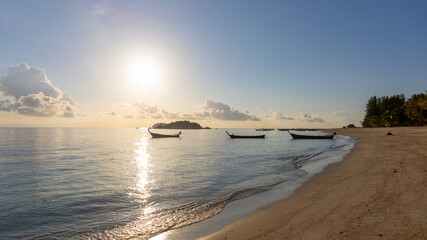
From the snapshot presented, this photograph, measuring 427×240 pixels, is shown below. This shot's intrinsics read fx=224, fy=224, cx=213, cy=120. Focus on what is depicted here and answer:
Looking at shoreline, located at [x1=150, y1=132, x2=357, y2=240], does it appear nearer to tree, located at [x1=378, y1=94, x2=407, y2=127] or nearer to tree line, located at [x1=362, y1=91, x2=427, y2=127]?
tree line, located at [x1=362, y1=91, x2=427, y2=127]

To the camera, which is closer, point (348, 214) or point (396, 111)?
point (348, 214)

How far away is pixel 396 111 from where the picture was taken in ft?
333

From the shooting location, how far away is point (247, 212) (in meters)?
9.33

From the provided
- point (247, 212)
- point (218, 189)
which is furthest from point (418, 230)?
point (218, 189)

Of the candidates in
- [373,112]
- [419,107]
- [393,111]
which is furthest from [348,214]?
[373,112]

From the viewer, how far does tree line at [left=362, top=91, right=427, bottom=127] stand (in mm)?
76188

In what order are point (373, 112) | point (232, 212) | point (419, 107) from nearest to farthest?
point (232, 212) < point (419, 107) < point (373, 112)

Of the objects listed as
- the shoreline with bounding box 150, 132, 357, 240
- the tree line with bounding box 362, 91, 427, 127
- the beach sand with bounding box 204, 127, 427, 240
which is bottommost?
the shoreline with bounding box 150, 132, 357, 240

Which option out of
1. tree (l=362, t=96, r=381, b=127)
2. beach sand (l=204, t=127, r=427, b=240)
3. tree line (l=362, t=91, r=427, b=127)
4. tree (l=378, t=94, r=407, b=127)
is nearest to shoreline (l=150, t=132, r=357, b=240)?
beach sand (l=204, t=127, r=427, b=240)

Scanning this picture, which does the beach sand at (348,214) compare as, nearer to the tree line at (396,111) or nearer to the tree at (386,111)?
the tree line at (396,111)

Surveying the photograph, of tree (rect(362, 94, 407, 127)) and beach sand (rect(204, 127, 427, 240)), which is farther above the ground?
tree (rect(362, 94, 407, 127))

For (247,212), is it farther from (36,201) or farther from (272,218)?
(36,201)

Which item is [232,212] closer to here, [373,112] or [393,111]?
[393,111]

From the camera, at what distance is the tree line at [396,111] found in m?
76.2
